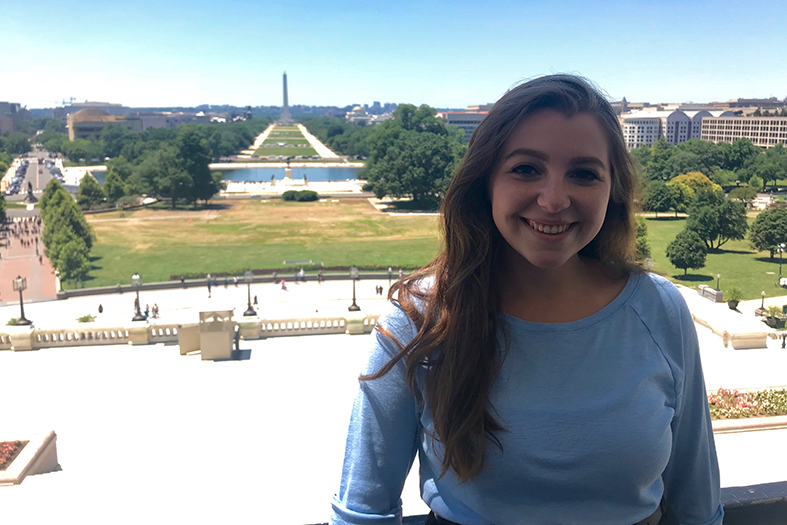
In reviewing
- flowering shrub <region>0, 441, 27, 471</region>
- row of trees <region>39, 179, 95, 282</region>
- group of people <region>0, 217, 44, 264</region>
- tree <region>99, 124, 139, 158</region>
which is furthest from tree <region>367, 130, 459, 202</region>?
tree <region>99, 124, 139, 158</region>

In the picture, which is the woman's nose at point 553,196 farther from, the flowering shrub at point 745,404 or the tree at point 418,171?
the tree at point 418,171

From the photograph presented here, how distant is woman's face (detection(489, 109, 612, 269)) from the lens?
2.58 metres

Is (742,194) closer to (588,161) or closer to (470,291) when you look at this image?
(588,161)

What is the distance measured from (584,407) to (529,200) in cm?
77

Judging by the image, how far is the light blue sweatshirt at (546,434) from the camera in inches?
97.0

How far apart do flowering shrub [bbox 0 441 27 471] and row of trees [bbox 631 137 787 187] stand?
236 ft

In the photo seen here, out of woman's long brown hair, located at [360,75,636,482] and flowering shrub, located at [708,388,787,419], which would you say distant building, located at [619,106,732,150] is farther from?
woman's long brown hair, located at [360,75,636,482]

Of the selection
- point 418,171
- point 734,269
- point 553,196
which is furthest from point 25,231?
point 553,196

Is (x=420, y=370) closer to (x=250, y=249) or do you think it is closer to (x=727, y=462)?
(x=727, y=462)

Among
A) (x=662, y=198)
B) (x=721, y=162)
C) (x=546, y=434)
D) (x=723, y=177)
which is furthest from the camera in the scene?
(x=721, y=162)

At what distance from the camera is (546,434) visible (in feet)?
8.05

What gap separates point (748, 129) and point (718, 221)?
3769 inches

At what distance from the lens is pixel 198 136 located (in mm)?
76688

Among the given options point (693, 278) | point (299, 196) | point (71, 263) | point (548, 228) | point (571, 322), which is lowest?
point (693, 278)
